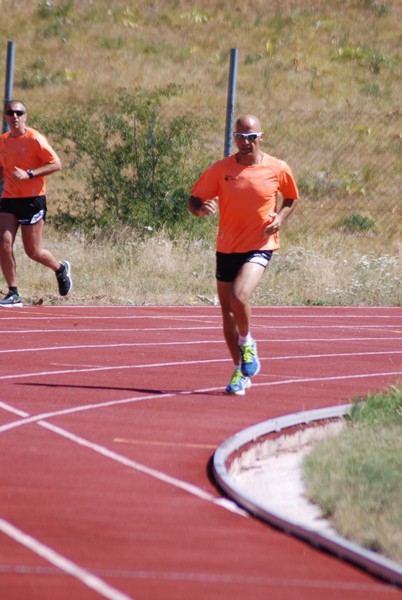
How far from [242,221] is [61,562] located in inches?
191

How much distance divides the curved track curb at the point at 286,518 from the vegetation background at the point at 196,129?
25.8ft

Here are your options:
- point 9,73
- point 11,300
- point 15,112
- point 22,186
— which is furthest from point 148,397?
point 9,73

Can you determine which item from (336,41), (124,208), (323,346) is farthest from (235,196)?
(336,41)

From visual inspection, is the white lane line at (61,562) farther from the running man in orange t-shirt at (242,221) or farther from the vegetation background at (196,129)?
the vegetation background at (196,129)

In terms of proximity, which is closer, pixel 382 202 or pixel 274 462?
pixel 274 462

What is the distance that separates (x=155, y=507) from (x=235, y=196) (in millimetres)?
3863

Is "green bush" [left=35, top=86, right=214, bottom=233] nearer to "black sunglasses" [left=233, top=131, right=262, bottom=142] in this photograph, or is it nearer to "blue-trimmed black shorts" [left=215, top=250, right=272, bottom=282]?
"blue-trimmed black shorts" [left=215, top=250, right=272, bottom=282]

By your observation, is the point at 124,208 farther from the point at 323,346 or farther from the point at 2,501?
the point at 2,501

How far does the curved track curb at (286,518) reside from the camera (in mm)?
5430

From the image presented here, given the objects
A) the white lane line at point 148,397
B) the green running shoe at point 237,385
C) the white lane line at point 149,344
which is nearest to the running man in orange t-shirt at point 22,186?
the white lane line at point 149,344

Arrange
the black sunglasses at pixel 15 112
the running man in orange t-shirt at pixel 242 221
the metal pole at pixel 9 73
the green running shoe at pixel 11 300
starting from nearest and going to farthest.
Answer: the running man in orange t-shirt at pixel 242 221 → the black sunglasses at pixel 15 112 → the green running shoe at pixel 11 300 → the metal pole at pixel 9 73

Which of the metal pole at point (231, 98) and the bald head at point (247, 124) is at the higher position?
the bald head at point (247, 124)

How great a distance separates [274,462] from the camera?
26.2 feet

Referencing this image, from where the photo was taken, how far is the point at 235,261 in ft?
32.9
